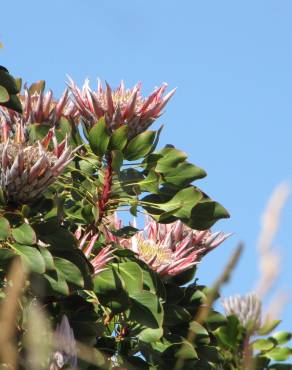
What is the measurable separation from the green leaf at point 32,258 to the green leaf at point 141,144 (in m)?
0.95

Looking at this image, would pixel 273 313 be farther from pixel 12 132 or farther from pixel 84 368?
pixel 12 132

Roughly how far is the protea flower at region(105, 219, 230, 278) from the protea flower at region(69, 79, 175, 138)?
0.55 m

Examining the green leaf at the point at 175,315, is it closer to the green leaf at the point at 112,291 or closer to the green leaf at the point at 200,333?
the green leaf at the point at 200,333

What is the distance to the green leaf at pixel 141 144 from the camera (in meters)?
4.22

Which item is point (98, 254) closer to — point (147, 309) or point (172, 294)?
point (147, 309)

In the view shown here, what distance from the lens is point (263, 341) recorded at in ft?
16.9

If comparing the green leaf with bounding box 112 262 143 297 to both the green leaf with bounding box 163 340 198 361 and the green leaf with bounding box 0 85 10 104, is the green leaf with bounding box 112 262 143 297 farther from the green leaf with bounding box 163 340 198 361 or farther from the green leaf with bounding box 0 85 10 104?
the green leaf with bounding box 0 85 10 104

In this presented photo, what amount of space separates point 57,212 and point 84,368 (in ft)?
2.18

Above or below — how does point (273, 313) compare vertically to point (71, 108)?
above

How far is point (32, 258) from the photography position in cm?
340

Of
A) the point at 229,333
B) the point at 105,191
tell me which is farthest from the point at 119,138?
the point at 229,333

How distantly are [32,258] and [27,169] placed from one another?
1.17ft

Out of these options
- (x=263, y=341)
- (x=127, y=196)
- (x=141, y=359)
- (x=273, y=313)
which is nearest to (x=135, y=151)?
(x=127, y=196)

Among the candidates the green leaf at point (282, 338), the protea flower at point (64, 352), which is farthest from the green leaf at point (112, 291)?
the green leaf at point (282, 338)
